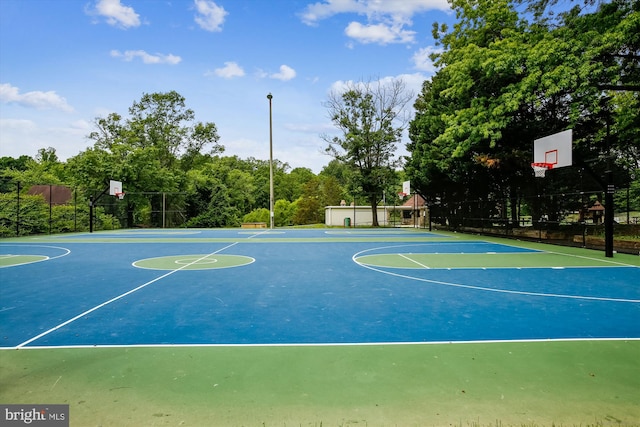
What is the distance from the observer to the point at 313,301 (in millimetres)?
6168

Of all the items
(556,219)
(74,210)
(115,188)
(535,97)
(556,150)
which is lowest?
(556,219)

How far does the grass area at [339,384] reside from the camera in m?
2.71

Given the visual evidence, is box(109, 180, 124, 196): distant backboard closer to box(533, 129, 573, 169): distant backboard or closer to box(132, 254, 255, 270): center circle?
box(132, 254, 255, 270): center circle

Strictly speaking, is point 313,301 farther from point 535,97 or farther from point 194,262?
point 535,97

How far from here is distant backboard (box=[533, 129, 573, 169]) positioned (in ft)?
43.8

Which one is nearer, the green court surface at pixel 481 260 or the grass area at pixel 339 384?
the grass area at pixel 339 384

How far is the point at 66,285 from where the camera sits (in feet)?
25.0

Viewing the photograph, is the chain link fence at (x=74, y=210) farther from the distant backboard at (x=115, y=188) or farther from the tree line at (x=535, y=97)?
the tree line at (x=535, y=97)

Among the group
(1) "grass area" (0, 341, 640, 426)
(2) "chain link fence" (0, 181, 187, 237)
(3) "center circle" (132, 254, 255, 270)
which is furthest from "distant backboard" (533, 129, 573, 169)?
(2) "chain link fence" (0, 181, 187, 237)

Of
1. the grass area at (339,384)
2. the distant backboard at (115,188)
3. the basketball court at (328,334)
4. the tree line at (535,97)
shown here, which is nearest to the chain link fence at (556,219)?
the tree line at (535,97)

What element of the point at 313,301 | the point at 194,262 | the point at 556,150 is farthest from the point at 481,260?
the point at 194,262

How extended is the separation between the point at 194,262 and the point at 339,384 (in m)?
8.28

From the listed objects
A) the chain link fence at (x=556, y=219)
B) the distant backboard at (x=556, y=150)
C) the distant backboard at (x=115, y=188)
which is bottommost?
the chain link fence at (x=556, y=219)

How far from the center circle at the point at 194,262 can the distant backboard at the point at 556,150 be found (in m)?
10.8
